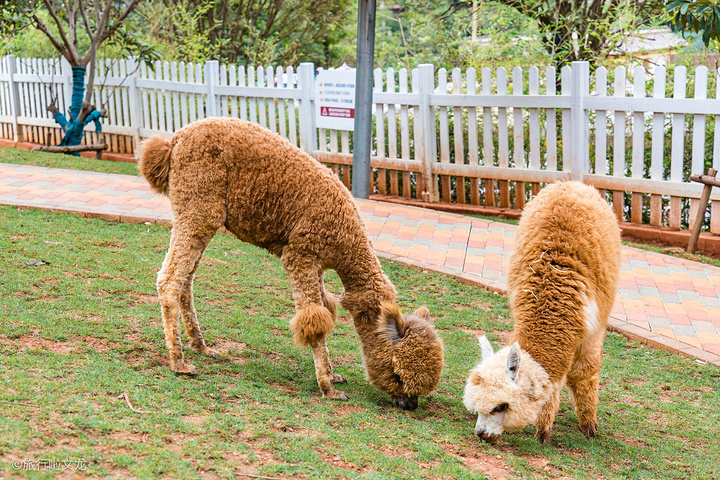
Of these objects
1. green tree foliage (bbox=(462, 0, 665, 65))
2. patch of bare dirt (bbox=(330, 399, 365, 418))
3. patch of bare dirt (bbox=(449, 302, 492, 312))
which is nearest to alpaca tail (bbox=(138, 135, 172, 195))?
patch of bare dirt (bbox=(330, 399, 365, 418))

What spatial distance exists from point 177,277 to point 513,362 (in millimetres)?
2100

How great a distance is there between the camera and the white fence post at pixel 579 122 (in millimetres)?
8945

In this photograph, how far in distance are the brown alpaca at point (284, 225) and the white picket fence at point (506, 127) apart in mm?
5188

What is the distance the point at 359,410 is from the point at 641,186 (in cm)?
572

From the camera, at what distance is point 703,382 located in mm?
5383

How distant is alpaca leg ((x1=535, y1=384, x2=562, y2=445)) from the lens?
423 cm

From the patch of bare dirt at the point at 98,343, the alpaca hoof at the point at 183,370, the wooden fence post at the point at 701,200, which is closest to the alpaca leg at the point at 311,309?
the alpaca hoof at the point at 183,370

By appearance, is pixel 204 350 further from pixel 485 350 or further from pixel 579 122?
pixel 579 122

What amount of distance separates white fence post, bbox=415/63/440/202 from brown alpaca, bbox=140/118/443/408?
18.0ft

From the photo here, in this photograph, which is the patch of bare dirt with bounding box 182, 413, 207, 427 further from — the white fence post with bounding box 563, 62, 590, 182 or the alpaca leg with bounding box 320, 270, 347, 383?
the white fence post with bounding box 563, 62, 590, 182

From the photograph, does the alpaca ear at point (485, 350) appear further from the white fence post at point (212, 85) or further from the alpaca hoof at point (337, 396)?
the white fence post at point (212, 85)

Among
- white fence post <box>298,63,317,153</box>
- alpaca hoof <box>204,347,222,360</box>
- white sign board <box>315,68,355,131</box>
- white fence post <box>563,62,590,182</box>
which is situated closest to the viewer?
alpaca hoof <box>204,347,222,360</box>

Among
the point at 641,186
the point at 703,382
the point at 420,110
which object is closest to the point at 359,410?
the point at 703,382

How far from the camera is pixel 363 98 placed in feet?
32.1
